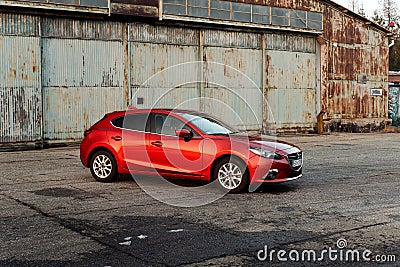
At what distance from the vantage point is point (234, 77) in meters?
26.6

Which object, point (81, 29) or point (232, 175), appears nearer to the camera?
point (232, 175)

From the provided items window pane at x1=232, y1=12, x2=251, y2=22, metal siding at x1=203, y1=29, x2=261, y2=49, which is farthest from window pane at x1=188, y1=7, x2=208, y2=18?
window pane at x1=232, y1=12, x2=251, y2=22

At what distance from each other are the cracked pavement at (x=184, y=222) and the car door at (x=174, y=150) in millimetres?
588

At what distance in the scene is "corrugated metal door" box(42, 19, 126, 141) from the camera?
21.0 meters

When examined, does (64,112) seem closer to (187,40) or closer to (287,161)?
→ (187,40)

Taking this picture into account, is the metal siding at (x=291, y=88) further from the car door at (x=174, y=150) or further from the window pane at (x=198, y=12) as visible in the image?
the car door at (x=174, y=150)

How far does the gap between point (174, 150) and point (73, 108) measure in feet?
36.5

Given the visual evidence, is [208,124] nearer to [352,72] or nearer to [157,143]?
[157,143]

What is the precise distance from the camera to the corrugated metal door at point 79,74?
2103 cm

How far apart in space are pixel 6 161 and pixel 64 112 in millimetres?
5012

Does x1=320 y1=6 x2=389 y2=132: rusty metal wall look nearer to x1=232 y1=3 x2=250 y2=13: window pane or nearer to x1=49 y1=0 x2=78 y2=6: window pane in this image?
x1=232 y1=3 x2=250 y2=13: window pane

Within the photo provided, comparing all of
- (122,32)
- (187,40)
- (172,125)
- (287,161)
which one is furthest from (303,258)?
(187,40)

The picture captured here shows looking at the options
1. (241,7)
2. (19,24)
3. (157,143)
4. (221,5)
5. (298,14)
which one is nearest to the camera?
(157,143)

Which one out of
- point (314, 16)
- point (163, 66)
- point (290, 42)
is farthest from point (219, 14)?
point (314, 16)
